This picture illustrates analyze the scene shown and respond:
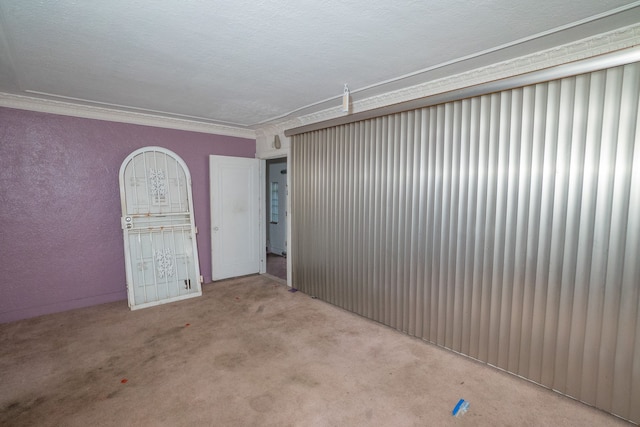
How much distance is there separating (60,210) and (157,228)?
3.54 feet

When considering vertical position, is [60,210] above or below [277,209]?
above

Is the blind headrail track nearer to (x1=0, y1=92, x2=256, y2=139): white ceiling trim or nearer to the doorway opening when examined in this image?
(x1=0, y1=92, x2=256, y2=139): white ceiling trim

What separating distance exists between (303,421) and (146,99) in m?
3.57

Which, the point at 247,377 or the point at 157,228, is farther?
the point at 157,228

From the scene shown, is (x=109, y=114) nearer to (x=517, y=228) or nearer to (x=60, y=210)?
(x=60, y=210)

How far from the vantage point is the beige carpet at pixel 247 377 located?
2.10 metres

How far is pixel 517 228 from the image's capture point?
7.98 ft

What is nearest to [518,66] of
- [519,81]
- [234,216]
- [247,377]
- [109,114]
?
[519,81]

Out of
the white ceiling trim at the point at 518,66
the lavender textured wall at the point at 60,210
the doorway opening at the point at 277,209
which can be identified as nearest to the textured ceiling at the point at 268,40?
the white ceiling trim at the point at 518,66

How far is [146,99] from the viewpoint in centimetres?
351

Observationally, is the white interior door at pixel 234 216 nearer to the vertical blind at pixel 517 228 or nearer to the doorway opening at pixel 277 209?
the doorway opening at pixel 277 209

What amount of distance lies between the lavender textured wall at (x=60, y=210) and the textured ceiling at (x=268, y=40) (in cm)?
61

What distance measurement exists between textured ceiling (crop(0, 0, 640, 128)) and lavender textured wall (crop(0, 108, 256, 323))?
61cm

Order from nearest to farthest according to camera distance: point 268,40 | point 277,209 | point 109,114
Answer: point 268,40
point 109,114
point 277,209
